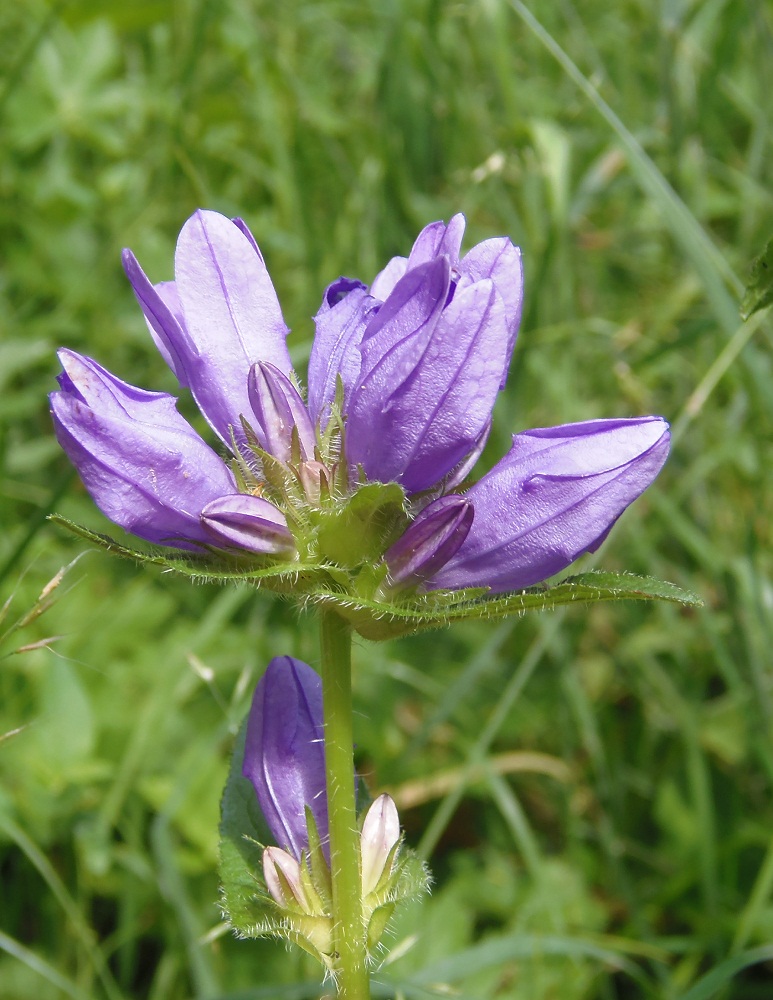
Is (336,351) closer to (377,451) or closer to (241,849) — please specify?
(377,451)

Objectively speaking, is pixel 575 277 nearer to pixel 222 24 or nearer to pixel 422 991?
pixel 222 24

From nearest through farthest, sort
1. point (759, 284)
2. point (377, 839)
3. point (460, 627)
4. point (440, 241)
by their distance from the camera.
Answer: point (759, 284) < point (440, 241) < point (377, 839) < point (460, 627)

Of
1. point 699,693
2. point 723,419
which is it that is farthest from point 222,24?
point 699,693

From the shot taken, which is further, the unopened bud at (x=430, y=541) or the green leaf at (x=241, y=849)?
the green leaf at (x=241, y=849)

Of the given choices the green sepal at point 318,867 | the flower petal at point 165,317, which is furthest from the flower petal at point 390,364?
the green sepal at point 318,867

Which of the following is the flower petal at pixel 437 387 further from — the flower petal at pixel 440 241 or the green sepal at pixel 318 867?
the green sepal at pixel 318 867

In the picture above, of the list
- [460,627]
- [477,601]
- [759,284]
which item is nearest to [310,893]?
[477,601]
